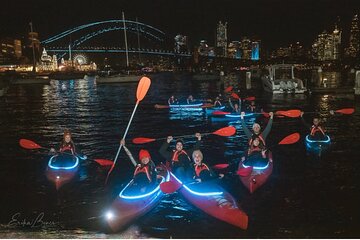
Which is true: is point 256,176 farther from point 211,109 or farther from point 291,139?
point 211,109

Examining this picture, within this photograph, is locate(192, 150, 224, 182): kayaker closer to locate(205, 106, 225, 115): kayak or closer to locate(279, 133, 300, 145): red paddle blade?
locate(279, 133, 300, 145): red paddle blade

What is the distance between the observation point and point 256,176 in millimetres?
13406

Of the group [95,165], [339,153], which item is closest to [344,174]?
[339,153]

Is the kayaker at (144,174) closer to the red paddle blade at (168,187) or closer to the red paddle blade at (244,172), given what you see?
the red paddle blade at (168,187)

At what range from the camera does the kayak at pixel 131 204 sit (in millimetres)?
10273

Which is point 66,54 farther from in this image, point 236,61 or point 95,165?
point 95,165

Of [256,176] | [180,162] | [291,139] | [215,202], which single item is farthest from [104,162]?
[291,139]

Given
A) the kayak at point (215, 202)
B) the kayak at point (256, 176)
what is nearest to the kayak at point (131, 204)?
the kayak at point (215, 202)

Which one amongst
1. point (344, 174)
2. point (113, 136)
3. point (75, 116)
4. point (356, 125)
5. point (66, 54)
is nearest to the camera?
point (344, 174)

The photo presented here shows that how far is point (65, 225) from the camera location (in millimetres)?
10859

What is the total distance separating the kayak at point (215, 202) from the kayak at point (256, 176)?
2042 millimetres

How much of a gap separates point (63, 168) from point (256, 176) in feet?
21.8

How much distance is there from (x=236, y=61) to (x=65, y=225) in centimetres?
14413

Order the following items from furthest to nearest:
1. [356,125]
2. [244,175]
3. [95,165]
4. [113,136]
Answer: [356,125] → [113,136] → [95,165] → [244,175]
